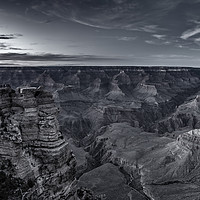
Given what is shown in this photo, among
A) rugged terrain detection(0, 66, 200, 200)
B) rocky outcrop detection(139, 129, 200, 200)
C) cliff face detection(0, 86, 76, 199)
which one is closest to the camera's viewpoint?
cliff face detection(0, 86, 76, 199)

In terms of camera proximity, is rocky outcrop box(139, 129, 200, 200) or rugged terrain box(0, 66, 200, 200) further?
rocky outcrop box(139, 129, 200, 200)

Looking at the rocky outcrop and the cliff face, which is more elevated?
the cliff face

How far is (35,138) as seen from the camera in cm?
2942

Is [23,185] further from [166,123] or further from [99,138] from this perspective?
[166,123]

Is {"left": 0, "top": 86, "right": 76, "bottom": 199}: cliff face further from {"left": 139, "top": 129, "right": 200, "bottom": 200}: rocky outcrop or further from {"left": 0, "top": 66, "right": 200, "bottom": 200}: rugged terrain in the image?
{"left": 139, "top": 129, "right": 200, "bottom": 200}: rocky outcrop

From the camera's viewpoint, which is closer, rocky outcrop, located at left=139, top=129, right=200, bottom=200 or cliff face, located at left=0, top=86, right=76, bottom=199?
cliff face, located at left=0, top=86, right=76, bottom=199

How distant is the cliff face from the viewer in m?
28.0

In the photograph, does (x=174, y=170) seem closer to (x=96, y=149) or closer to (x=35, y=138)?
(x=96, y=149)

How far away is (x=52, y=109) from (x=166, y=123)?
355 feet

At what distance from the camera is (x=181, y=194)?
5150cm

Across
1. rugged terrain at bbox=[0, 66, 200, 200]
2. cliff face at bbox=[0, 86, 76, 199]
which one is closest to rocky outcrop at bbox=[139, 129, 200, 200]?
rugged terrain at bbox=[0, 66, 200, 200]

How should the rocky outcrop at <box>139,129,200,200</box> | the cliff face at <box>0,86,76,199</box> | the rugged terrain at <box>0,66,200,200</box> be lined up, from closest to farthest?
the cliff face at <box>0,86,76,199</box>, the rugged terrain at <box>0,66,200,200</box>, the rocky outcrop at <box>139,129,200,200</box>

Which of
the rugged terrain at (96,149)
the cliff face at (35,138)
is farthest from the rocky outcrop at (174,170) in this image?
the cliff face at (35,138)

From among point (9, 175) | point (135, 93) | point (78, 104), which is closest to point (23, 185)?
point (9, 175)
